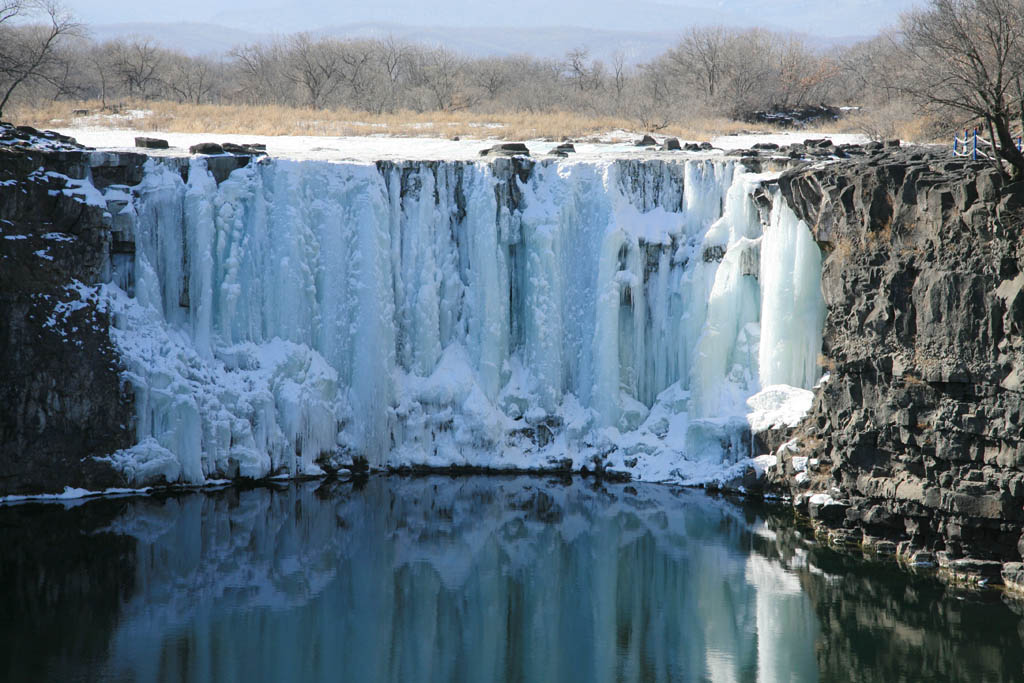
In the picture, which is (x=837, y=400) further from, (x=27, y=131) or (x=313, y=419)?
(x=27, y=131)

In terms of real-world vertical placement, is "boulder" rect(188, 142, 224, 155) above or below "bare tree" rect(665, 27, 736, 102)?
below

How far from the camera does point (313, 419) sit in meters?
27.5

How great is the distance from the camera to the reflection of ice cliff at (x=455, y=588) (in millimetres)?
17672

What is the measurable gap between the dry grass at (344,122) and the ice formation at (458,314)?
8.92 metres

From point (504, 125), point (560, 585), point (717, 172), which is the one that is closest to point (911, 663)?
point (560, 585)

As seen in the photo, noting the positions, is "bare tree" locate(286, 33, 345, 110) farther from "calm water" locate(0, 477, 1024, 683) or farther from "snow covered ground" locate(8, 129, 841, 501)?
"calm water" locate(0, 477, 1024, 683)

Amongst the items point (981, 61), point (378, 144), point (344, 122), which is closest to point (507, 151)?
point (378, 144)

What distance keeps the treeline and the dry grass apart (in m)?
1.88

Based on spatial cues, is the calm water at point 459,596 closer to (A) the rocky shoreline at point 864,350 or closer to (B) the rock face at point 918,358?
(A) the rocky shoreline at point 864,350

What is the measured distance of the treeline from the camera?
4603 cm

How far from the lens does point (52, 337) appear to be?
25.4m

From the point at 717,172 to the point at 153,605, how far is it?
1641cm

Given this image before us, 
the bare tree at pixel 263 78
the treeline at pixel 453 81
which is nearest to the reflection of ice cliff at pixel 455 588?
the treeline at pixel 453 81

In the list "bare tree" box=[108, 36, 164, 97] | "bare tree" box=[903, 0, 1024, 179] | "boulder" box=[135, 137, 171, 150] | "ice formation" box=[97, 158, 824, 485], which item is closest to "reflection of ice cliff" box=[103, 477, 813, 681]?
"ice formation" box=[97, 158, 824, 485]
